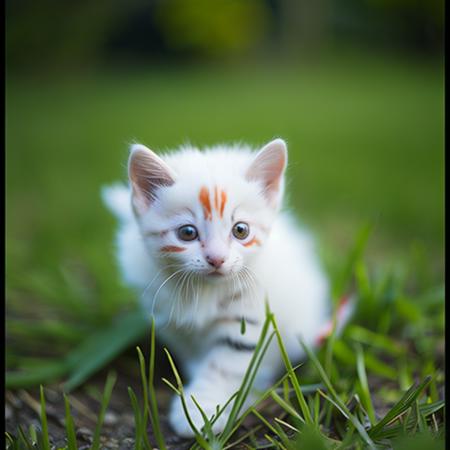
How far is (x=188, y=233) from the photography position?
121 cm

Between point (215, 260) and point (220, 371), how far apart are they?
303mm

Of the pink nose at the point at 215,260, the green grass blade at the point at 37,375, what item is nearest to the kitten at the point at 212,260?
the pink nose at the point at 215,260

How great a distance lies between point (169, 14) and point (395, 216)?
7354 millimetres

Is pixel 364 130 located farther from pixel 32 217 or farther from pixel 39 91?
pixel 39 91

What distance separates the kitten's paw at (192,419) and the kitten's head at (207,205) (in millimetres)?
293

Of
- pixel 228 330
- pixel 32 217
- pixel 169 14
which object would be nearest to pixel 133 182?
pixel 228 330

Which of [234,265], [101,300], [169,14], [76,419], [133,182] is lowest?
[76,419]

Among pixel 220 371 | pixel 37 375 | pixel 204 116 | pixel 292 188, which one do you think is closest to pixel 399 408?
pixel 220 371

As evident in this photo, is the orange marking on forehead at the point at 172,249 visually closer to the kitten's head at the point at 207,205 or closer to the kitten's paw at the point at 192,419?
the kitten's head at the point at 207,205

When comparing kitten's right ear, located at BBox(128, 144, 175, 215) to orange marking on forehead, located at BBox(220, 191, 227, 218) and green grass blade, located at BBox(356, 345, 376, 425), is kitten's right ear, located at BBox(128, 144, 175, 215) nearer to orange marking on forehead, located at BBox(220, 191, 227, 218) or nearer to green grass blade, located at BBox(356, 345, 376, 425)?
orange marking on forehead, located at BBox(220, 191, 227, 218)

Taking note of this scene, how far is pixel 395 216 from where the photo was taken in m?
2.86

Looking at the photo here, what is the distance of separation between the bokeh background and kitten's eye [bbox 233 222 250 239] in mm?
246

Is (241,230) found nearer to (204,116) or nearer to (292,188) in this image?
(292,188)

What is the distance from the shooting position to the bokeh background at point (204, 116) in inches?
87.0
